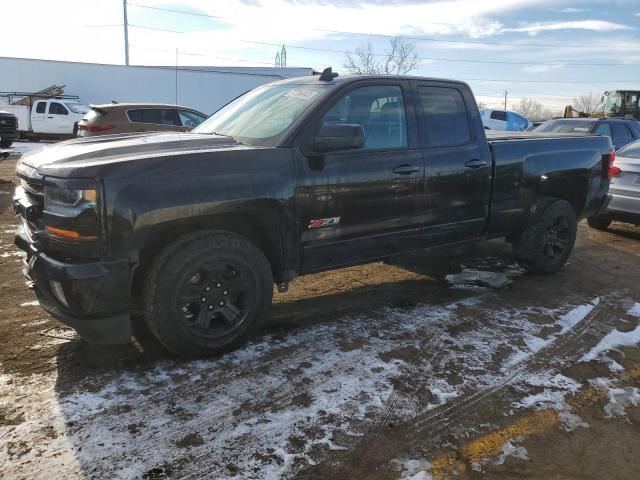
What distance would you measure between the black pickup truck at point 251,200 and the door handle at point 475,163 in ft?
0.08

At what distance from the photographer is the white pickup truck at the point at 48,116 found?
69.2 ft

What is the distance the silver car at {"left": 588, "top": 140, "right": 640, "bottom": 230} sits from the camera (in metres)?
7.30

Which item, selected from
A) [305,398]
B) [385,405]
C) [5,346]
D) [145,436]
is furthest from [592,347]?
[5,346]

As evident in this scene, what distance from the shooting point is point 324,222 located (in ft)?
12.4

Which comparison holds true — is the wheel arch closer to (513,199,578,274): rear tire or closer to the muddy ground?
the muddy ground

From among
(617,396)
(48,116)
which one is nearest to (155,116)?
(617,396)

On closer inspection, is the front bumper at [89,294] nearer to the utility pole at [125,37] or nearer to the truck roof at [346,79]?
the truck roof at [346,79]

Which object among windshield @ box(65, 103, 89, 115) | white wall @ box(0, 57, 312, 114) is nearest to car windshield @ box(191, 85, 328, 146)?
windshield @ box(65, 103, 89, 115)

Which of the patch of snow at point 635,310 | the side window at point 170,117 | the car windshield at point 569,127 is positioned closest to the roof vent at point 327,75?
the patch of snow at point 635,310

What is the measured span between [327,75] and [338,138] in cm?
93

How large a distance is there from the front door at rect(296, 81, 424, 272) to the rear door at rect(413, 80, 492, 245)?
15cm

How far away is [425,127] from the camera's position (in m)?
4.37

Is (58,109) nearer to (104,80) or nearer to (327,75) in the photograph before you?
(104,80)

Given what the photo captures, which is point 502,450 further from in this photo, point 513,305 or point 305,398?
point 513,305
